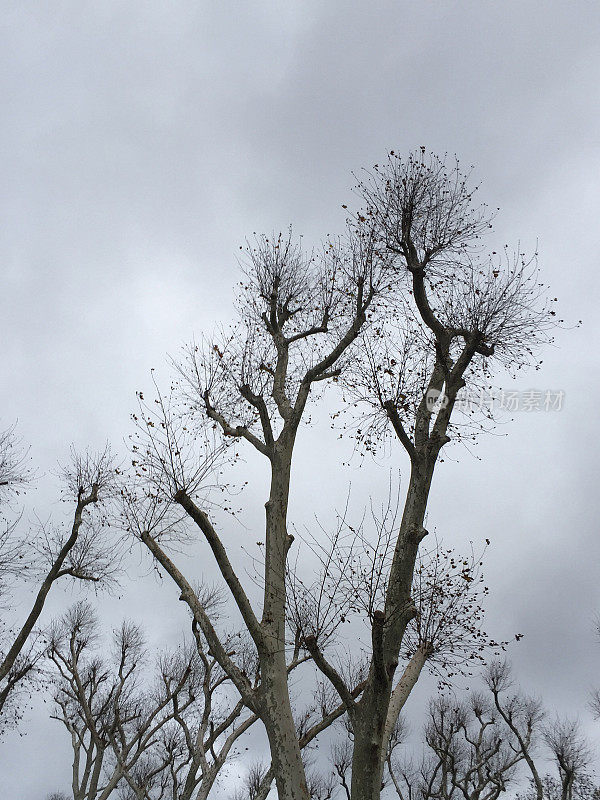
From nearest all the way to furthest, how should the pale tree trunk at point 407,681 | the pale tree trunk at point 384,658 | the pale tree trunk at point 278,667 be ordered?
the pale tree trunk at point 384,658 < the pale tree trunk at point 278,667 < the pale tree trunk at point 407,681

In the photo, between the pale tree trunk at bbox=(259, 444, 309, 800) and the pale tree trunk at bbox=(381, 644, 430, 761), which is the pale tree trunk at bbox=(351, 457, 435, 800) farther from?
the pale tree trunk at bbox=(381, 644, 430, 761)

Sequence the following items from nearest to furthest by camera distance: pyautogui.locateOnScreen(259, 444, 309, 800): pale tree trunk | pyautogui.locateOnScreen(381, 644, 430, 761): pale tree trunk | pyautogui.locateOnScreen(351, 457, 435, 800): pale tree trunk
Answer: pyautogui.locateOnScreen(351, 457, 435, 800): pale tree trunk, pyautogui.locateOnScreen(259, 444, 309, 800): pale tree trunk, pyautogui.locateOnScreen(381, 644, 430, 761): pale tree trunk

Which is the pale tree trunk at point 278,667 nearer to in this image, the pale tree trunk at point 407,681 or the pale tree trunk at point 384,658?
the pale tree trunk at point 384,658

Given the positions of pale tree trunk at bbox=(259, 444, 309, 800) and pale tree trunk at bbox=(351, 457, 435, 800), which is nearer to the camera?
pale tree trunk at bbox=(351, 457, 435, 800)

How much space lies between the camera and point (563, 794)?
23375 mm

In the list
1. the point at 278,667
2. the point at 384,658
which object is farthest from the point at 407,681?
the point at 278,667

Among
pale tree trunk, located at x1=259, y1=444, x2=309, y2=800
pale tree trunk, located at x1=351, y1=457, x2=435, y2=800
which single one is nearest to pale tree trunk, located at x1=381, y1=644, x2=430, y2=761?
pale tree trunk, located at x1=351, y1=457, x2=435, y2=800

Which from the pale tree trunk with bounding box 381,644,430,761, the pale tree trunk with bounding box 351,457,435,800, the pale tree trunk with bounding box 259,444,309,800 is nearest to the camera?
the pale tree trunk with bounding box 351,457,435,800

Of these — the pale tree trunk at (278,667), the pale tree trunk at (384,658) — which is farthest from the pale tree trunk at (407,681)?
the pale tree trunk at (278,667)

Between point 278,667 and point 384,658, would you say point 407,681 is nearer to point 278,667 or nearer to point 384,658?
point 384,658

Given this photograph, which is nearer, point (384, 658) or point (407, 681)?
point (384, 658)

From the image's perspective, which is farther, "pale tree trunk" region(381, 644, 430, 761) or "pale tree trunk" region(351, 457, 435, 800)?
"pale tree trunk" region(381, 644, 430, 761)

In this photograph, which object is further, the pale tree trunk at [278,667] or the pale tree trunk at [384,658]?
the pale tree trunk at [278,667]

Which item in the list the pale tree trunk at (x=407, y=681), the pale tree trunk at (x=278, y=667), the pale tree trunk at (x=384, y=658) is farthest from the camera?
the pale tree trunk at (x=407, y=681)
